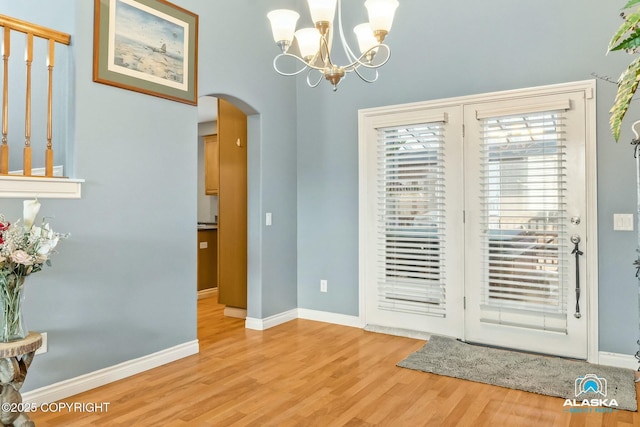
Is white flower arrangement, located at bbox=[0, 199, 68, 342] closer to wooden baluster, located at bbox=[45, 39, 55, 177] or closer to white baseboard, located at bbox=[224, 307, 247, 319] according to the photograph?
wooden baluster, located at bbox=[45, 39, 55, 177]

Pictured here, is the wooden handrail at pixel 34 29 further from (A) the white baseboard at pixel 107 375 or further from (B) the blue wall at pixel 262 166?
(A) the white baseboard at pixel 107 375

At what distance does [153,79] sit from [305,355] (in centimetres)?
247

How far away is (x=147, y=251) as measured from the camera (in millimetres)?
3271

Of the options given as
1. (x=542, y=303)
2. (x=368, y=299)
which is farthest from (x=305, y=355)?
(x=542, y=303)

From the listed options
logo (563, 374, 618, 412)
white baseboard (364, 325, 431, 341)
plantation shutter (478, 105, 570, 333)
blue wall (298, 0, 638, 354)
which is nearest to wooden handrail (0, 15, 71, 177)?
blue wall (298, 0, 638, 354)

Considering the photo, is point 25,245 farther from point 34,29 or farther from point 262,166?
point 262,166

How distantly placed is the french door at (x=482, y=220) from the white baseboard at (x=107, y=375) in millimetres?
1828

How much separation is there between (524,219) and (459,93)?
124cm

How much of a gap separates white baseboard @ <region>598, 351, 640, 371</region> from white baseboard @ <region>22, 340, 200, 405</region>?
126 inches

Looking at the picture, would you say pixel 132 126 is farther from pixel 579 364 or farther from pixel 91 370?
pixel 579 364

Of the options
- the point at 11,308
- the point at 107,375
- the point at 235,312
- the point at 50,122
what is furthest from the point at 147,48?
the point at 235,312

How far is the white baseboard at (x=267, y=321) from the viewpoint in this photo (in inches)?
172

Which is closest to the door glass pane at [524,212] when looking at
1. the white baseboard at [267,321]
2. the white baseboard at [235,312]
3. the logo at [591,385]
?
the logo at [591,385]

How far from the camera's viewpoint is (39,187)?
262 centimetres
